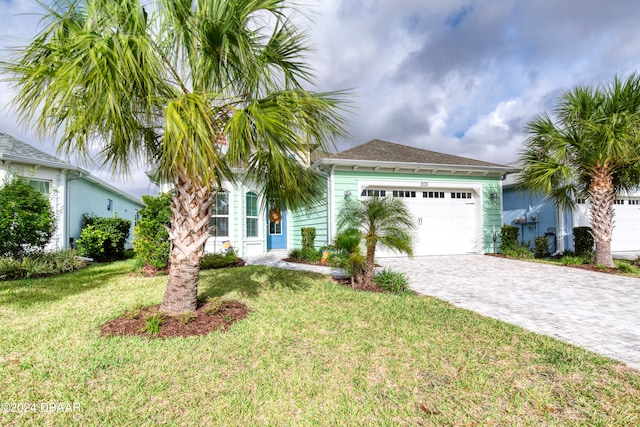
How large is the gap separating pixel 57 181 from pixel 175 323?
970 cm

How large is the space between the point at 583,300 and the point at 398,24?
8.08 metres

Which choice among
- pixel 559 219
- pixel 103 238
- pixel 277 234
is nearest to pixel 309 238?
pixel 277 234

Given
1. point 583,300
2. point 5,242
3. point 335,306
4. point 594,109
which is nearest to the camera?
point 335,306

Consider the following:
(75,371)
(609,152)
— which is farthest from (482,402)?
(609,152)

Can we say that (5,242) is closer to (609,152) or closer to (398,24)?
(398,24)

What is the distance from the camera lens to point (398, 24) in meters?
8.85

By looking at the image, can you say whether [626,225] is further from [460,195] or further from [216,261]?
[216,261]

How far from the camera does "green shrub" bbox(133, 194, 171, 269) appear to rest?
7715 millimetres

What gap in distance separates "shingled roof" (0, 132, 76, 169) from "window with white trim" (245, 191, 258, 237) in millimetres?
5764

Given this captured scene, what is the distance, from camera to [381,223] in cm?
571

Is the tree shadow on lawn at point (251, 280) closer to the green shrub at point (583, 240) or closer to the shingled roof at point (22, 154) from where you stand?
the shingled roof at point (22, 154)

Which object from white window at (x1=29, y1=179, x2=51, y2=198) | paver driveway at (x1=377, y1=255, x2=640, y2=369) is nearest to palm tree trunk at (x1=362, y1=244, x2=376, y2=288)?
paver driveway at (x1=377, y1=255, x2=640, y2=369)

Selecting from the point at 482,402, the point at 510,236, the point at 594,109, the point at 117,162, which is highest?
the point at 594,109

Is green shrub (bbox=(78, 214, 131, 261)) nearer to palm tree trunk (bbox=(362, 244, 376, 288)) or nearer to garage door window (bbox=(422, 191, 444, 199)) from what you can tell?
palm tree trunk (bbox=(362, 244, 376, 288))
